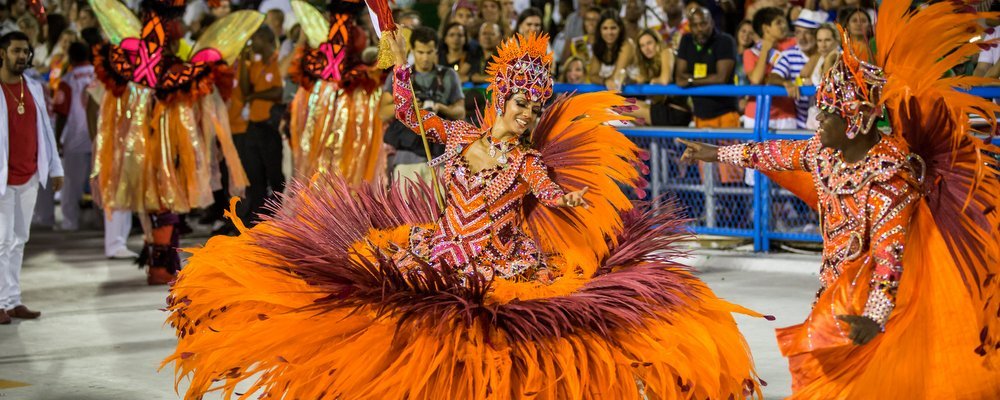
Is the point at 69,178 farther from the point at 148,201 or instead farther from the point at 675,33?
the point at 675,33

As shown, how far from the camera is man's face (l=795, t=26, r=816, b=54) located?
1021 centimetres

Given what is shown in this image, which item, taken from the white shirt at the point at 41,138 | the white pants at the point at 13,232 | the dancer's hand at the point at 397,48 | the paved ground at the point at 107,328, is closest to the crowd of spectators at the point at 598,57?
the paved ground at the point at 107,328

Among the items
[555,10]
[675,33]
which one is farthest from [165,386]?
[555,10]

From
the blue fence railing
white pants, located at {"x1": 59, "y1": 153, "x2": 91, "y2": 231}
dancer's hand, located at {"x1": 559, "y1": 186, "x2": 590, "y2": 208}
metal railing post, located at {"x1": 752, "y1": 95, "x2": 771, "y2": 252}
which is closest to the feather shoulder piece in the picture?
dancer's hand, located at {"x1": 559, "y1": 186, "x2": 590, "y2": 208}

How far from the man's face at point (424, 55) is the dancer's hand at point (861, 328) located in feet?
16.6

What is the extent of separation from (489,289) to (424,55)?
4.46 metres

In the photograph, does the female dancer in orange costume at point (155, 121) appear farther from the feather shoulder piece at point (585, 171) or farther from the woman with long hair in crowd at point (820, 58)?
the feather shoulder piece at point (585, 171)

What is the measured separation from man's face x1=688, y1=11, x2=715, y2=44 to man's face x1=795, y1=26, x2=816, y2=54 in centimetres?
69

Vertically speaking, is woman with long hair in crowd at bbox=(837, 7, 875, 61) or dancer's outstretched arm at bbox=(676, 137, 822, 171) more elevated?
woman with long hair in crowd at bbox=(837, 7, 875, 61)

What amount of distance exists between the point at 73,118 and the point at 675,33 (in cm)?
558

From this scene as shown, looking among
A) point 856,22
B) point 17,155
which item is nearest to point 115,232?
point 17,155

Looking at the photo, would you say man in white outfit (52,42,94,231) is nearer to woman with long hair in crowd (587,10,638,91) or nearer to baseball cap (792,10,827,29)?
woman with long hair in crowd (587,10,638,91)

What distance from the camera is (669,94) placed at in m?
10.5

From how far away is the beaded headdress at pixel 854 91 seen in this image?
478 centimetres
